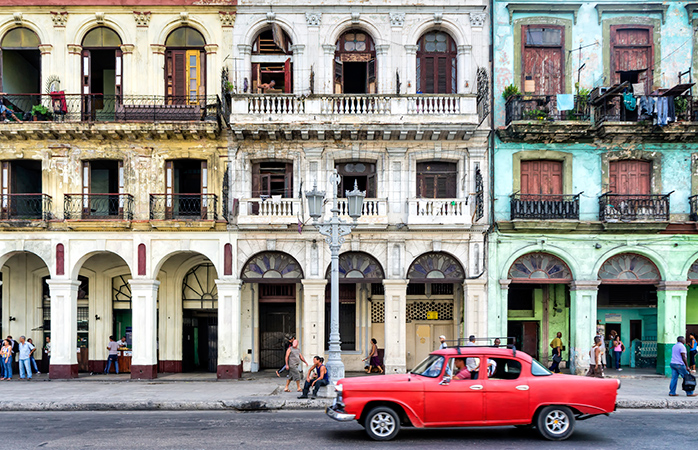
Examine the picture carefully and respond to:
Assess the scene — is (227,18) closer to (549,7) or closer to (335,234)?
(335,234)

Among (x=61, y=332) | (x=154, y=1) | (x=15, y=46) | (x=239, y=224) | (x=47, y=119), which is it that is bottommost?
(x=61, y=332)

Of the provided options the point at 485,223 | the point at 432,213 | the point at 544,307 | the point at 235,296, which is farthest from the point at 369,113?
the point at 544,307

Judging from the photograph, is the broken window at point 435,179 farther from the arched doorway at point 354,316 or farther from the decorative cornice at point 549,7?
the decorative cornice at point 549,7

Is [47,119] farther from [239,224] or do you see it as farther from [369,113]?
[369,113]

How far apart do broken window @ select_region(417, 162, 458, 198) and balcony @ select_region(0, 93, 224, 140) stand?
7698 mm

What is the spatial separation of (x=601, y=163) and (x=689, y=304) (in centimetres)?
720

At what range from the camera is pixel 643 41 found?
24.1m

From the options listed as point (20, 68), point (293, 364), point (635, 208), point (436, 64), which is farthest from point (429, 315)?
point (20, 68)

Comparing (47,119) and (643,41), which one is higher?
(643,41)

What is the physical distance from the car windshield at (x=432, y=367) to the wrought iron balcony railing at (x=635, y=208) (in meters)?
13.1

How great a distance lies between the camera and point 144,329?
23609mm

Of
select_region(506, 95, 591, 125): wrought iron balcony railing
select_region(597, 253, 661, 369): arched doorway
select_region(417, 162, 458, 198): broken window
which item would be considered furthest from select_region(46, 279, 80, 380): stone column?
select_region(597, 253, 661, 369): arched doorway

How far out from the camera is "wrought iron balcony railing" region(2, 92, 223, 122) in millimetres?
23625

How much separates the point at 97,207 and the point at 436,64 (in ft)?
45.6
